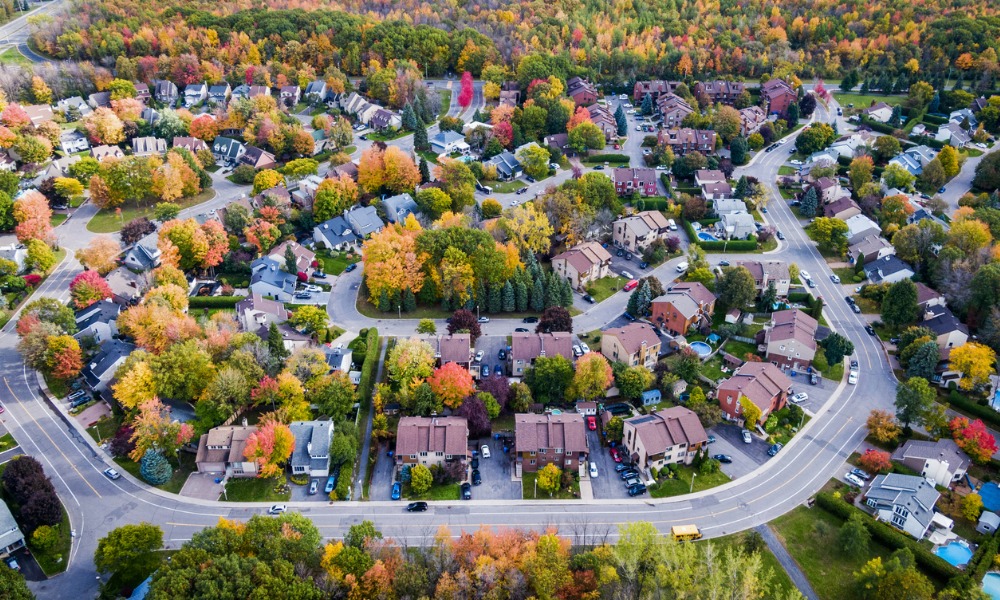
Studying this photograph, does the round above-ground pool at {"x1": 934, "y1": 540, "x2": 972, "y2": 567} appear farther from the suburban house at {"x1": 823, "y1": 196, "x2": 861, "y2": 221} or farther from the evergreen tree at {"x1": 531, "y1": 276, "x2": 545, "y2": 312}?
the suburban house at {"x1": 823, "y1": 196, "x2": 861, "y2": 221}

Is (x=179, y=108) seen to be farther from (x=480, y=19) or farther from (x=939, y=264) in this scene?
(x=939, y=264)

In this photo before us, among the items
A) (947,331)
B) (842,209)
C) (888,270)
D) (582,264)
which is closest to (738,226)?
(842,209)

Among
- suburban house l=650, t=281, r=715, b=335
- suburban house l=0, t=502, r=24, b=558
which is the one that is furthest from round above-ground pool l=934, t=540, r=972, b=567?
suburban house l=0, t=502, r=24, b=558

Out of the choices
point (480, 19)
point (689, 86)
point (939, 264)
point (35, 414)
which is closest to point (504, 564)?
point (35, 414)

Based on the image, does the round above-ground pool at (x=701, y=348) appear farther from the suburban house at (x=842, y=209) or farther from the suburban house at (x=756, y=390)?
the suburban house at (x=842, y=209)

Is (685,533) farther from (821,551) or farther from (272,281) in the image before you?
(272,281)

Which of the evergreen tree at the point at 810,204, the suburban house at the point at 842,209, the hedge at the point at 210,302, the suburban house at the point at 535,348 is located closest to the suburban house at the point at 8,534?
the hedge at the point at 210,302
